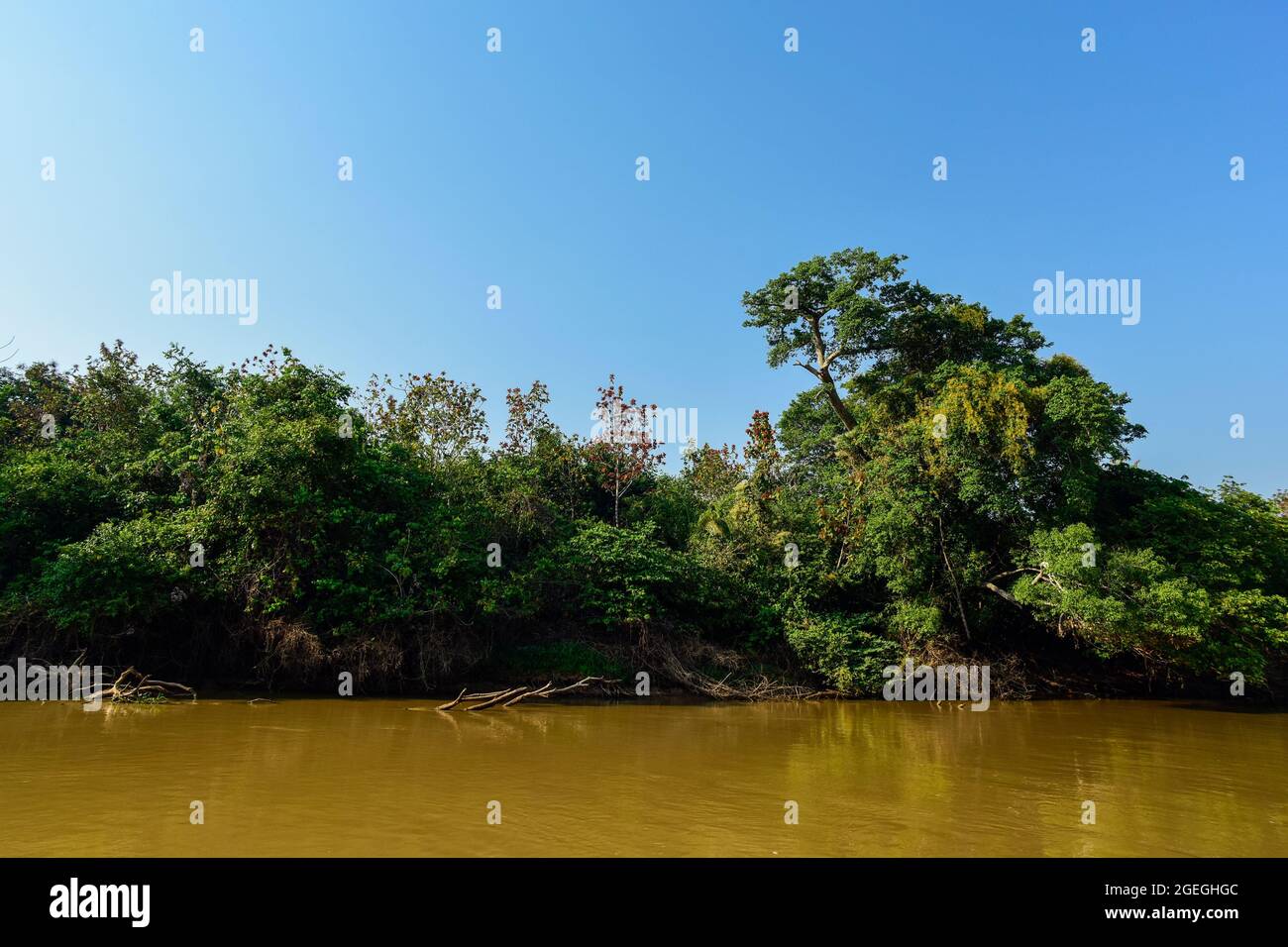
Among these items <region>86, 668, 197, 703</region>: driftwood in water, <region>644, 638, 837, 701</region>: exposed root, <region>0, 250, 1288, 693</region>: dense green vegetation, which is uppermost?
<region>0, 250, 1288, 693</region>: dense green vegetation

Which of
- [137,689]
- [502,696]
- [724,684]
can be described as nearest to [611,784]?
[502,696]

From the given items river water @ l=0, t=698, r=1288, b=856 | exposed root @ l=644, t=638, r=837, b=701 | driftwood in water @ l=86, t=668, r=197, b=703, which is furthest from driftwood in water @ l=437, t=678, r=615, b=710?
driftwood in water @ l=86, t=668, r=197, b=703

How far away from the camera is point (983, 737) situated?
12000 mm

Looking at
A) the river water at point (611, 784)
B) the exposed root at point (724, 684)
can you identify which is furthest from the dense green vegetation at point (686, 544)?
the river water at point (611, 784)

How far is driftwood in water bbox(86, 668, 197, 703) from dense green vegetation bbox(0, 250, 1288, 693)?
3.28 feet

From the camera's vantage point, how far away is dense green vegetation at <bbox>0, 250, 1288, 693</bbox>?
48.0ft

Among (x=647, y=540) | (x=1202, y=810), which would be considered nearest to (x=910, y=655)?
(x=647, y=540)

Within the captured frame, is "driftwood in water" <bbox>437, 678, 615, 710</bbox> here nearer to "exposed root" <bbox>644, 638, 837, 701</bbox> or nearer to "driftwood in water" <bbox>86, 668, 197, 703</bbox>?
"exposed root" <bbox>644, 638, 837, 701</bbox>

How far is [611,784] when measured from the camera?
8234mm

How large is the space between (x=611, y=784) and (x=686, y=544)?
12.8m

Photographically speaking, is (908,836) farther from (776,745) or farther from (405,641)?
(405,641)

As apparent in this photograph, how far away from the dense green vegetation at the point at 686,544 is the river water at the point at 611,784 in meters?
2.02

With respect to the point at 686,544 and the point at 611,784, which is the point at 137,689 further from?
the point at 686,544
